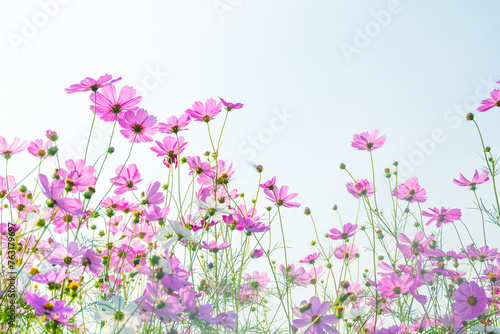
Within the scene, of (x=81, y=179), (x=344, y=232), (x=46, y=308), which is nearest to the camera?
(x=46, y=308)

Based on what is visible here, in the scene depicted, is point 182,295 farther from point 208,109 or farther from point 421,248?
point 421,248

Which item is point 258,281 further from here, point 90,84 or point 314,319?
point 90,84

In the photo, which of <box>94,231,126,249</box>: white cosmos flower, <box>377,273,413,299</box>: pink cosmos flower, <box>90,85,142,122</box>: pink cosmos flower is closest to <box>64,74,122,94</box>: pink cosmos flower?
<box>90,85,142,122</box>: pink cosmos flower

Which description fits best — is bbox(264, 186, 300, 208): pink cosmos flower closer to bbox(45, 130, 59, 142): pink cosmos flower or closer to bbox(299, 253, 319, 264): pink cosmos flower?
bbox(299, 253, 319, 264): pink cosmos flower

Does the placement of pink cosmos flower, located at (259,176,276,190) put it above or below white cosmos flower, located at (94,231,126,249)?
above

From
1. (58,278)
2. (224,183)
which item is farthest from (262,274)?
(58,278)

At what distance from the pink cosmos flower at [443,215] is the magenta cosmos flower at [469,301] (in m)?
0.78

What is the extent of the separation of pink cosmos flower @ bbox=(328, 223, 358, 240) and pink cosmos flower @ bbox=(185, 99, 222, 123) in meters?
0.87

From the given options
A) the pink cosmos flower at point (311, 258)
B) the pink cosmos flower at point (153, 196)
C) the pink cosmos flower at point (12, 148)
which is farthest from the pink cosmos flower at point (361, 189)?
the pink cosmos flower at point (12, 148)

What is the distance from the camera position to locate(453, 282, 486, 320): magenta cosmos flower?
118cm

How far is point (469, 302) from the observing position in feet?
3.98

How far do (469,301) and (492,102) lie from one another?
2.90ft

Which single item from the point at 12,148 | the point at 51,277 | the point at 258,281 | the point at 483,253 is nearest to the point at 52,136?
the point at 12,148

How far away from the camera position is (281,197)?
5.37ft
